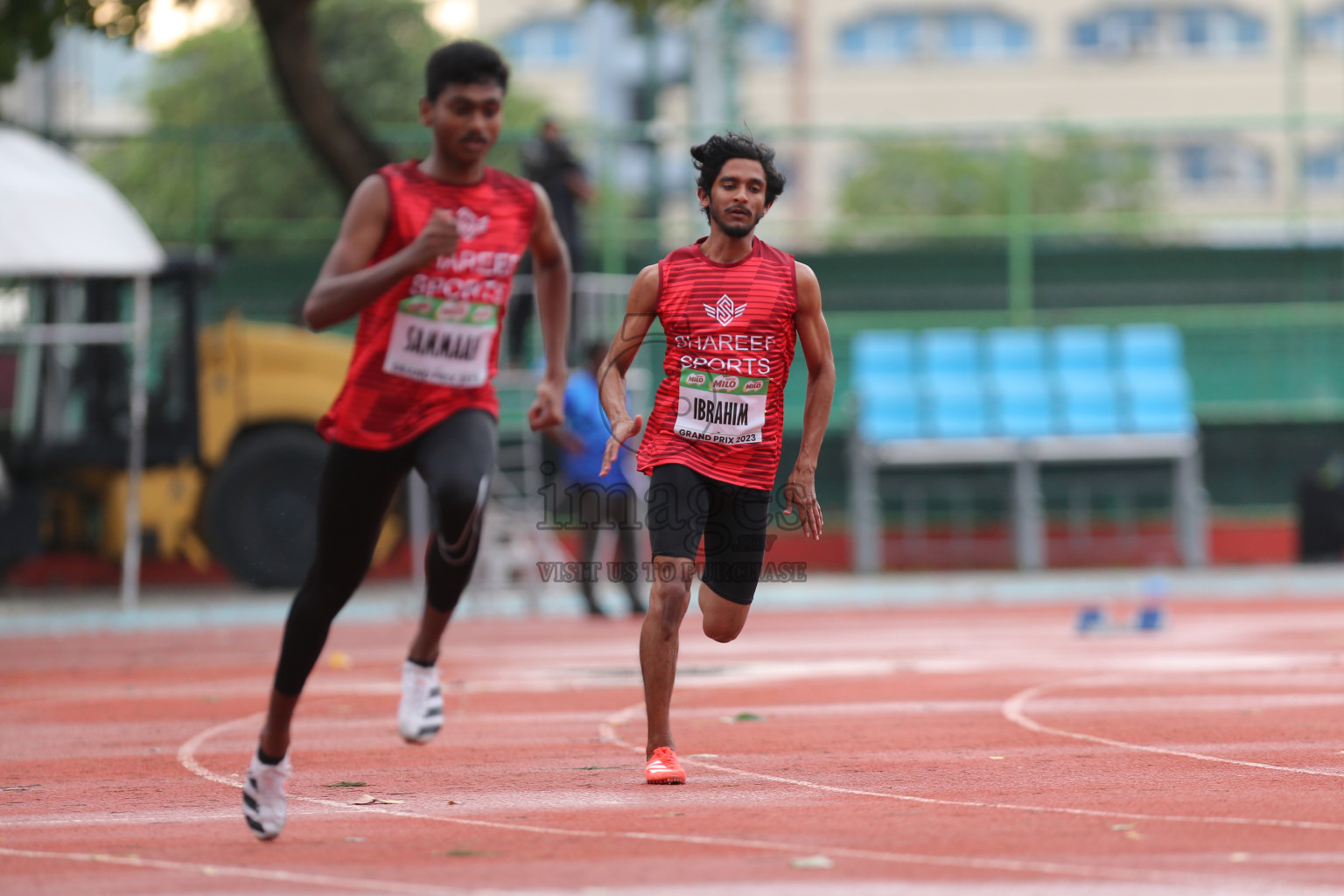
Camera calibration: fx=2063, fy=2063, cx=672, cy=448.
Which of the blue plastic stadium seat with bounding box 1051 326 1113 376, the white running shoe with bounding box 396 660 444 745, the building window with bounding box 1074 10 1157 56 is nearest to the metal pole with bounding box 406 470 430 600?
the blue plastic stadium seat with bounding box 1051 326 1113 376

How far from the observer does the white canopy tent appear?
1834 centimetres

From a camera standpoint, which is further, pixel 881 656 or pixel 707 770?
pixel 881 656

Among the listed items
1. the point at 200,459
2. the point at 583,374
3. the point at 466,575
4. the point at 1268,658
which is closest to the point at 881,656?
the point at 1268,658

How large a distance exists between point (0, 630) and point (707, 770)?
10.9 metres

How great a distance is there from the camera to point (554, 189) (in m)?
19.2

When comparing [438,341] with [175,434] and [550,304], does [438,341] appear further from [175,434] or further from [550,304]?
[175,434]

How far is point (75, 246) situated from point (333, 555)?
43.4 ft

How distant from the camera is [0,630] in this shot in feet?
55.2

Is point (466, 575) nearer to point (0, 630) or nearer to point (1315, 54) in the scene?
point (0, 630)

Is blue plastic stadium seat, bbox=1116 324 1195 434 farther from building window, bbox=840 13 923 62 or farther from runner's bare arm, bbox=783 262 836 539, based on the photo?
building window, bbox=840 13 923 62

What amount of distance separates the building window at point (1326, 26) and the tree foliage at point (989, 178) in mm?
18757

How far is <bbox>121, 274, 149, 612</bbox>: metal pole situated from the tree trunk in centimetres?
314

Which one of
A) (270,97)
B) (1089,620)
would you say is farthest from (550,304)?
(270,97)

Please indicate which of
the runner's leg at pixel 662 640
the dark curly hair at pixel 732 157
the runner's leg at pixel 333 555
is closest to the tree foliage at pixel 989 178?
the dark curly hair at pixel 732 157
